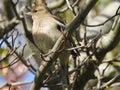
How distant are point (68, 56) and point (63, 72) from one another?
0.62 feet

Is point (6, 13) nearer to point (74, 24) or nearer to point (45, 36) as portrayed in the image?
point (45, 36)

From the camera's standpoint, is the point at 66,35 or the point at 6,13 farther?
the point at 6,13

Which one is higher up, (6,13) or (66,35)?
(6,13)

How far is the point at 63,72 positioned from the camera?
4.81 m

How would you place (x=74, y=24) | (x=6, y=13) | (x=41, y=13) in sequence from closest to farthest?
(x=74, y=24) → (x=41, y=13) → (x=6, y=13)

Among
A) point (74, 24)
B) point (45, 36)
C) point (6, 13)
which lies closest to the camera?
point (74, 24)

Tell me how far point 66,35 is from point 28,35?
141 centimetres

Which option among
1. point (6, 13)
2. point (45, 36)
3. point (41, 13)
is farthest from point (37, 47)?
point (6, 13)

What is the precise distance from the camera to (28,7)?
5.25 metres

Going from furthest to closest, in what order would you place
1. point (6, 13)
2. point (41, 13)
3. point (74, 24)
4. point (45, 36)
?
point (6, 13) < point (41, 13) < point (45, 36) < point (74, 24)

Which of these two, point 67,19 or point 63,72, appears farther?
point 67,19

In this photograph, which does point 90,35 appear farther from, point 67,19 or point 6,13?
point 6,13

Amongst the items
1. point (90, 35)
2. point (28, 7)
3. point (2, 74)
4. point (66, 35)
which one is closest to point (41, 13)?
point (28, 7)

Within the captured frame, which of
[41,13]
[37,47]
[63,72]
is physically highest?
[41,13]
